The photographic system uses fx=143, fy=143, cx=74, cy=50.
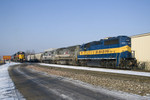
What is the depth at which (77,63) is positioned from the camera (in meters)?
29.7

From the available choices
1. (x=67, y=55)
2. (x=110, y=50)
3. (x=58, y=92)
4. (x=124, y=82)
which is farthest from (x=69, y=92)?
Result: (x=67, y=55)

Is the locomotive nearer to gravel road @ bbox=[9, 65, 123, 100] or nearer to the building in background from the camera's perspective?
the building in background

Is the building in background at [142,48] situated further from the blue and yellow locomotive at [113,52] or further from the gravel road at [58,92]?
the gravel road at [58,92]

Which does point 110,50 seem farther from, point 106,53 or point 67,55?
point 67,55

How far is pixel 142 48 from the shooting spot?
21.7m

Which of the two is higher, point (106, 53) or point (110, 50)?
point (110, 50)

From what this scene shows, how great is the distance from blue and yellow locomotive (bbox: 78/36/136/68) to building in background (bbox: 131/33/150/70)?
2.73m

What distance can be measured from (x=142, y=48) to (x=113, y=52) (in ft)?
16.1

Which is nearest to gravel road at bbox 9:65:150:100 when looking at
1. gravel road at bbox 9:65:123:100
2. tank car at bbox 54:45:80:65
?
gravel road at bbox 9:65:123:100

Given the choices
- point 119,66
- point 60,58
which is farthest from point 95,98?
point 60,58

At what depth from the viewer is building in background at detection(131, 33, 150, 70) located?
2074 cm

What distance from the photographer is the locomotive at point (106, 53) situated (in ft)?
63.4

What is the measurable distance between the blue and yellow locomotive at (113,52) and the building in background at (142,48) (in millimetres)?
2732

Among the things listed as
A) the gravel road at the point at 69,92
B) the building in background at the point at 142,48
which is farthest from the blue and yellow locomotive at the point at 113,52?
the gravel road at the point at 69,92
